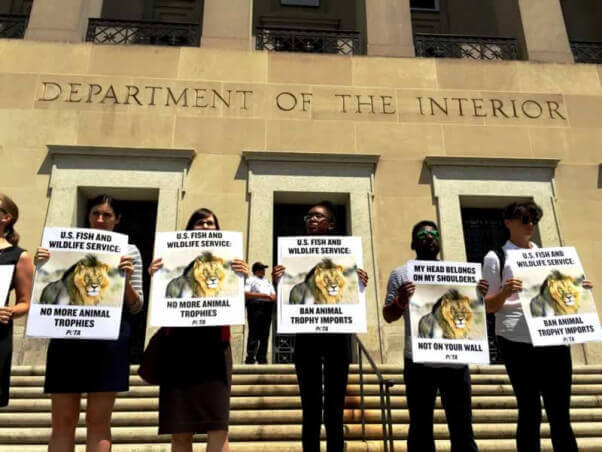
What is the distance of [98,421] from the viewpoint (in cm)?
378

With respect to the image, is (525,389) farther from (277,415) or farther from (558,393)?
(277,415)

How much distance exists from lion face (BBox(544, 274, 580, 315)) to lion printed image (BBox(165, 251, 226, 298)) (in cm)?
272

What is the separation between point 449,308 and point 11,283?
341 centimetres

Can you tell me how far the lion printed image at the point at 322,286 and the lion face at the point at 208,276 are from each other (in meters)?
0.65

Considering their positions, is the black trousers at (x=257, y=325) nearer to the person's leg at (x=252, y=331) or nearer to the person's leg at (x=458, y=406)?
the person's leg at (x=252, y=331)

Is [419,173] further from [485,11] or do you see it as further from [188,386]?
[188,386]

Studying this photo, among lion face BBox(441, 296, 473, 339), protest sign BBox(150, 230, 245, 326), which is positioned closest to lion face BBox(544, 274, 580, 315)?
lion face BBox(441, 296, 473, 339)

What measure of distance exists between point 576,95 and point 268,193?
25.4 ft

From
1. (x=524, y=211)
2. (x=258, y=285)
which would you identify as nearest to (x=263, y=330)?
(x=258, y=285)

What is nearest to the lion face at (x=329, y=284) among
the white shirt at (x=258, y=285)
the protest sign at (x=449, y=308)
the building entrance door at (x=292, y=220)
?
the protest sign at (x=449, y=308)

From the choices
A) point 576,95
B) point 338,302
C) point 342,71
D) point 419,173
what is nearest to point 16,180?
point 342,71

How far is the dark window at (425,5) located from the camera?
18.4 metres

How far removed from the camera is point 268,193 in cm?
1148

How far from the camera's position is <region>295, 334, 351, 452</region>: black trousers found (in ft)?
13.4
